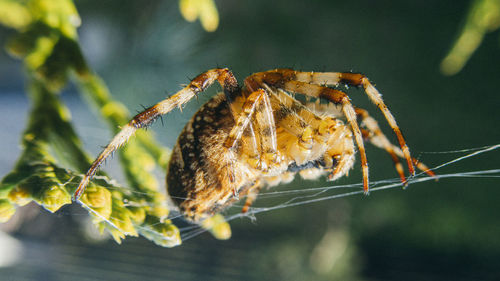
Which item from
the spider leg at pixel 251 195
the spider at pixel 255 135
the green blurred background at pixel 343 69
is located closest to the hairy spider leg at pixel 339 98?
the spider at pixel 255 135

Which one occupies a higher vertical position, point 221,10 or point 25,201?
point 221,10

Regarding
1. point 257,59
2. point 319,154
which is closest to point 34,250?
point 319,154

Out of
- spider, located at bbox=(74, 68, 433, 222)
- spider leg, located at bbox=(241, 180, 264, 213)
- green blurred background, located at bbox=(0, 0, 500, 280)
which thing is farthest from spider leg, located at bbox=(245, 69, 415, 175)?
green blurred background, located at bbox=(0, 0, 500, 280)

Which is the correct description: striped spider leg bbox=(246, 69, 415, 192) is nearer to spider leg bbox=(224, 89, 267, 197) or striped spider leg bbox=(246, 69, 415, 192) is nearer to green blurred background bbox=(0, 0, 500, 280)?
spider leg bbox=(224, 89, 267, 197)

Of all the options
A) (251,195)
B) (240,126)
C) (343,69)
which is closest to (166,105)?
(240,126)

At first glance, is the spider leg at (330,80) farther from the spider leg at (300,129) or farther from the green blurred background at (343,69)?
the green blurred background at (343,69)

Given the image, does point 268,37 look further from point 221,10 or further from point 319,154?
point 319,154

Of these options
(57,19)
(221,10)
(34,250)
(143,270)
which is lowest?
(143,270)
